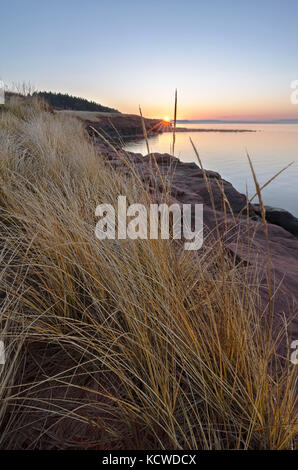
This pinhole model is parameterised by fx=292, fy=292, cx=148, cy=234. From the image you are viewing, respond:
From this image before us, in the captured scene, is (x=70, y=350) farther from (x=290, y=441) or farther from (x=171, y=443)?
(x=290, y=441)

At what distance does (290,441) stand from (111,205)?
1.36 m

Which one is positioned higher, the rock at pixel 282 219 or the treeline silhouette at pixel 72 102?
the treeline silhouette at pixel 72 102

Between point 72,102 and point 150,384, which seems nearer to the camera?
point 150,384

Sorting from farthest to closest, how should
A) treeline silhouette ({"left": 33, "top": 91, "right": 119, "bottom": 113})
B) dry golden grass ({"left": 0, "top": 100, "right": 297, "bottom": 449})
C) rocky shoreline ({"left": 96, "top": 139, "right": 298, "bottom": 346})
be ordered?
1. treeline silhouette ({"left": 33, "top": 91, "right": 119, "bottom": 113})
2. rocky shoreline ({"left": 96, "top": 139, "right": 298, "bottom": 346})
3. dry golden grass ({"left": 0, "top": 100, "right": 297, "bottom": 449})

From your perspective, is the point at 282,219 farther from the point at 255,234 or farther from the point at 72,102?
the point at 72,102

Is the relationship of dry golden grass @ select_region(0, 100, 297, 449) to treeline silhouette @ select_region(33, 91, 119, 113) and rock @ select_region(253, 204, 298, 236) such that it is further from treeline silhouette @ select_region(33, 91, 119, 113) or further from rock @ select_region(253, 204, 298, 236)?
treeline silhouette @ select_region(33, 91, 119, 113)

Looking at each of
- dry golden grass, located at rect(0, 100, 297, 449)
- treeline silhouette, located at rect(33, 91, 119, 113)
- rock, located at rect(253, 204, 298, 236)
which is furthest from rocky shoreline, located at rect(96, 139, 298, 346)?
treeline silhouette, located at rect(33, 91, 119, 113)

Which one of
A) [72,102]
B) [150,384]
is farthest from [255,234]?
[72,102]

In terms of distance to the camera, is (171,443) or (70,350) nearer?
(171,443)

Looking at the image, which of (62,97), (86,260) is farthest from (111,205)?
(62,97)

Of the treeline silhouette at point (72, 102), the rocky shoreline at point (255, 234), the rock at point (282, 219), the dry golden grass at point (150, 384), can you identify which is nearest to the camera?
the dry golden grass at point (150, 384)

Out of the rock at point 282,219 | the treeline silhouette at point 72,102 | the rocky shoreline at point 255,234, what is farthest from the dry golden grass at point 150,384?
the treeline silhouette at point 72,102

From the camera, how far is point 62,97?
3584 centimetres

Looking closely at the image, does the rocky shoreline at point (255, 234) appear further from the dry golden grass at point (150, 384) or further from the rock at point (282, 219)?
the dry golden grass at point (150, 384)
